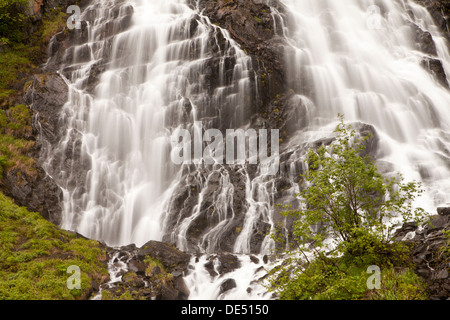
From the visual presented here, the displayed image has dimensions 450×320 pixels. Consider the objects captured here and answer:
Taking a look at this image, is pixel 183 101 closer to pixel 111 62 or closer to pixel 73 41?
pixel 111 62

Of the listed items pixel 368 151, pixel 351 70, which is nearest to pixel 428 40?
pixel 351 70

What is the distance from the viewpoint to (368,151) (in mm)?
23375

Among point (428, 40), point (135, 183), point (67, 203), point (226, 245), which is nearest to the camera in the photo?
point (226, 245)

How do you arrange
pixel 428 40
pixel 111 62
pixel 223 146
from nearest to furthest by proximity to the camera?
pixel 223 146, pixel 111 62, pixel 428 40

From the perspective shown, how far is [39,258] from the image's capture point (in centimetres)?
1504

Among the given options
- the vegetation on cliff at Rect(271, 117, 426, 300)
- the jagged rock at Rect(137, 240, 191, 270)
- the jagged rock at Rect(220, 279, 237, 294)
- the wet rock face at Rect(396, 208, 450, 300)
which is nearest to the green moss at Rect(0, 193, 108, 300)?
the jagged rock at Rect(137, 240, 191, 270)

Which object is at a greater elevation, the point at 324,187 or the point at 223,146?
the point at 223,146
